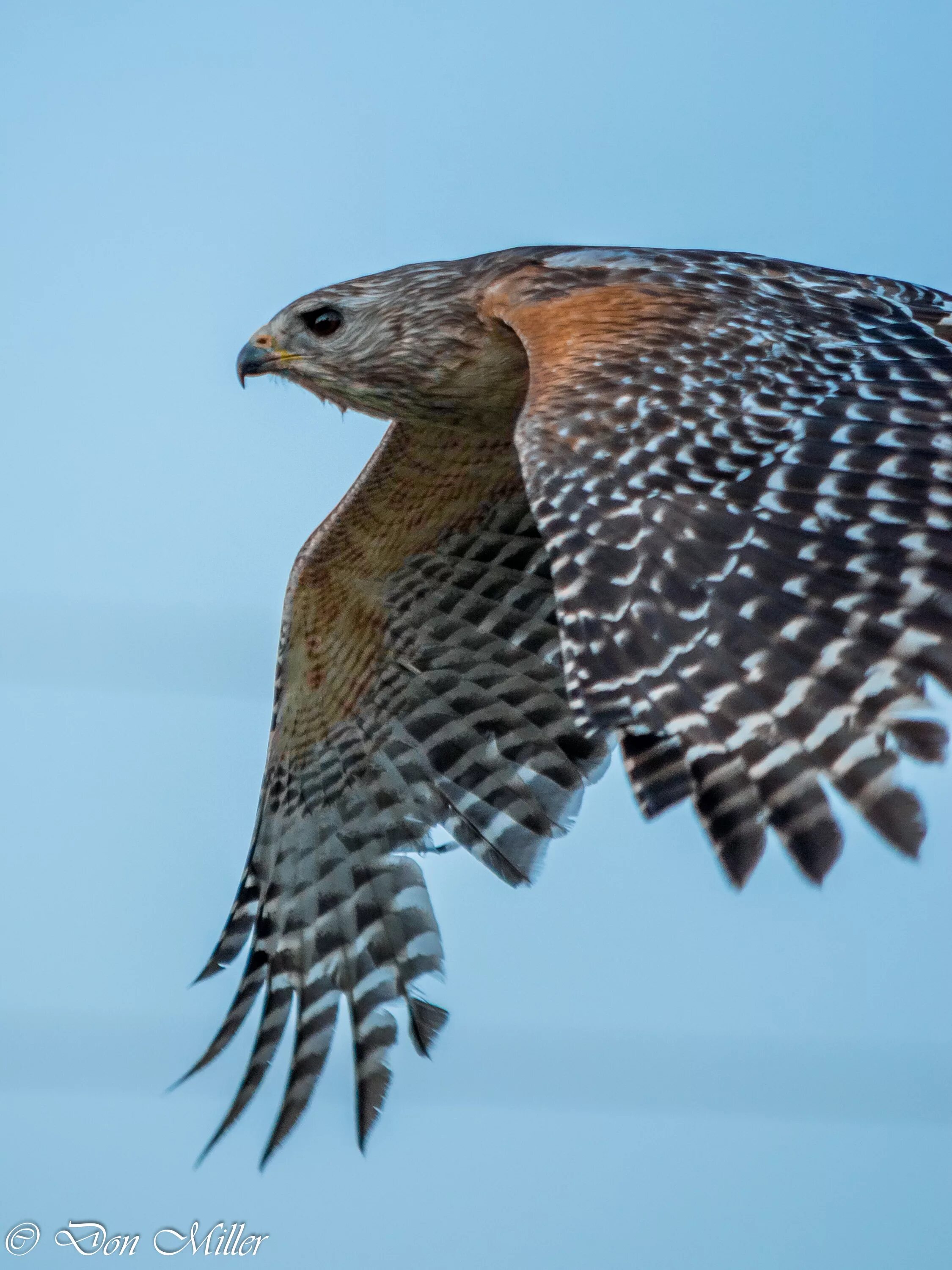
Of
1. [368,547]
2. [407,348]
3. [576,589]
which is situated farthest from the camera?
[368,547]

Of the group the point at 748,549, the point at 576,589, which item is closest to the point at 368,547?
the point at 576,589

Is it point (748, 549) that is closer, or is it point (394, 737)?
point (748, 549)

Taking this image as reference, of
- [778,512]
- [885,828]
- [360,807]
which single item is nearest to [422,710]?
[360,807]

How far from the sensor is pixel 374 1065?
611 cm

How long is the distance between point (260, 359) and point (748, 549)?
264cm

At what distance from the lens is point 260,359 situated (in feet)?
21.8

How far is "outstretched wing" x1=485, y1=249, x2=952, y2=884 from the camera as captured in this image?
4.25 meters

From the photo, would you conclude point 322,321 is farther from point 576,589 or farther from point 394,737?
point 576,589

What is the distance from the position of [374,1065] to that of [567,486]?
2368 millimetres

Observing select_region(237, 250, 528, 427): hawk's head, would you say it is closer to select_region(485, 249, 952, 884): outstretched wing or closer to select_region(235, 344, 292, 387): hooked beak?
select_region(235, 344, 292, 387): hooked beak

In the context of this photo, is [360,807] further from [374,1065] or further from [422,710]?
[374,1065]

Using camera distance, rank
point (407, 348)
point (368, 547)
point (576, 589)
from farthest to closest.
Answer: point (368, 547), point (407, 348), point (576, 589)

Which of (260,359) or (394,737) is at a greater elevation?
(260,359)

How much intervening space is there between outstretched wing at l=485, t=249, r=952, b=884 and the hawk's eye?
1.36 metres
